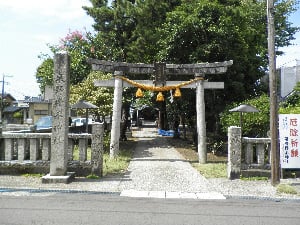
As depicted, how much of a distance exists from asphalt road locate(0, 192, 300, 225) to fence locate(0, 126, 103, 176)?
2.31m

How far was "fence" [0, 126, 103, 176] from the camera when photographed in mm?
11109

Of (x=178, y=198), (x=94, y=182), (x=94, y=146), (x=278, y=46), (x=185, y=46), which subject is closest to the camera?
(x=178, y=198)

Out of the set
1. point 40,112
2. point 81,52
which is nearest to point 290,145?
point 81,52

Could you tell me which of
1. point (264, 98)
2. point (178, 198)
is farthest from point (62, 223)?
point (264, 98)

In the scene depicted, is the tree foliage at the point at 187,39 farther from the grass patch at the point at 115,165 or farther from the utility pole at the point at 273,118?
the utility pole at the point at 273,118

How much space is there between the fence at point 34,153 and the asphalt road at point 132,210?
7.58 ft

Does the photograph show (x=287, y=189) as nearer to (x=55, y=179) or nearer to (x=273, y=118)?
(x=273, y=118)

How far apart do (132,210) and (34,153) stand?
5.04m

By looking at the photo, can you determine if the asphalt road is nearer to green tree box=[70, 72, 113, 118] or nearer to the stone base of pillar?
the stone base of pillar

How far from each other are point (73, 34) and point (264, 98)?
20.0 m

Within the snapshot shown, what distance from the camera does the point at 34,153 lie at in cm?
1112

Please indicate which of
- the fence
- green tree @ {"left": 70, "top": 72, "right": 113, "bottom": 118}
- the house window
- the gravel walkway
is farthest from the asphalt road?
the house window

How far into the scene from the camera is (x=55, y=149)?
34.4ft

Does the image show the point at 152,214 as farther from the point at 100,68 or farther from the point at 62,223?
the point at 100,68
